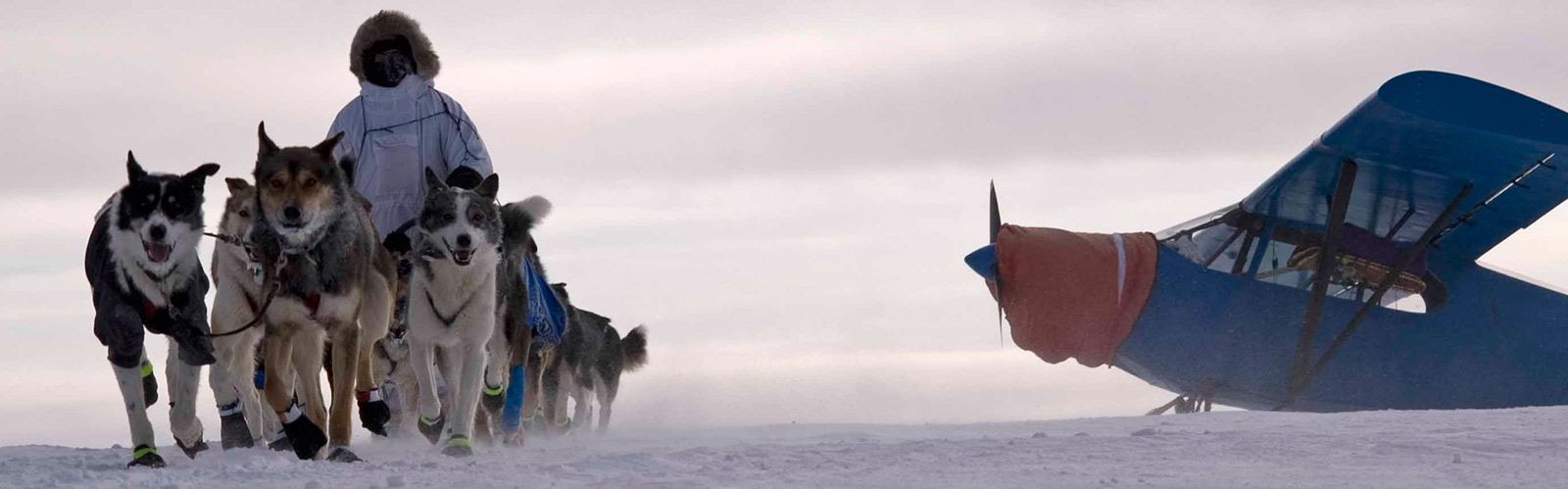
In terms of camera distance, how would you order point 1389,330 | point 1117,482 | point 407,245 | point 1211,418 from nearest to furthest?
1. point 1117,482
2. point 407,245
3. point 1211,418
4. point 1389,330

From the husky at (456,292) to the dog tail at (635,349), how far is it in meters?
5.60

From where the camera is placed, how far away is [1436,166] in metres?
13.2

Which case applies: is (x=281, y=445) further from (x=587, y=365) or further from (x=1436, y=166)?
(x=1436, y=166)

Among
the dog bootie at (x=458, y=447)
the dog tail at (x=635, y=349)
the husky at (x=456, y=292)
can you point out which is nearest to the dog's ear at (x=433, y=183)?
the husky at (x=456, y=292)

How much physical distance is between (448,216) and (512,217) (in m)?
0.86

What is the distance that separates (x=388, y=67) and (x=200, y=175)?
8.43ft

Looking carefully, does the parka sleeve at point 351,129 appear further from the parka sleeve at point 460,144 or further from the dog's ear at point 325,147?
the dog's ear at point 325,147

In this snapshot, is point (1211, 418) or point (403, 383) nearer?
point (1211, 418)

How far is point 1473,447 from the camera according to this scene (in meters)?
6.81

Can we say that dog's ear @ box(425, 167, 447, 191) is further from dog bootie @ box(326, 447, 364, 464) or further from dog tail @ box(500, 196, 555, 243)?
dog bootie @ box(326, 447, 364, 464)

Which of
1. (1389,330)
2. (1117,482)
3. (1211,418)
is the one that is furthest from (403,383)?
(1389,330)

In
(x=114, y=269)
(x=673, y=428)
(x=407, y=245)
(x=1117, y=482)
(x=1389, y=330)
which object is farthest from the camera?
(x=1389, y=330)

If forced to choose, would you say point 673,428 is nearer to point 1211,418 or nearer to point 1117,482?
point 1211,418

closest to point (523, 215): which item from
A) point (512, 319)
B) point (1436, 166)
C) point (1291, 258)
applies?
point (512, 319)
